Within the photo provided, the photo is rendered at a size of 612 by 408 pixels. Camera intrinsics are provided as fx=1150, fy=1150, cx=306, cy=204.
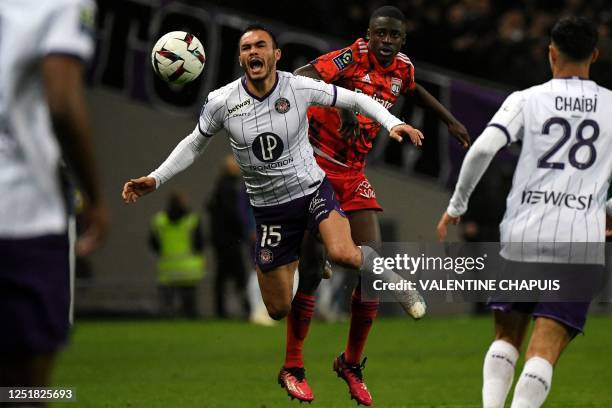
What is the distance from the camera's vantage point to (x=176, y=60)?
326 inches

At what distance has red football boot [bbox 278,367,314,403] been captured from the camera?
26.8 ft

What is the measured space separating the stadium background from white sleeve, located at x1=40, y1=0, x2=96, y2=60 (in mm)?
5342

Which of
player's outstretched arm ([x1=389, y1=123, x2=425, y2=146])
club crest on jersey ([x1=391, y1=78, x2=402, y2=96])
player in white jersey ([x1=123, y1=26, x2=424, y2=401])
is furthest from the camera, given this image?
club crest on jersey ([x1=391, y1=78, x2=402, y2=96])

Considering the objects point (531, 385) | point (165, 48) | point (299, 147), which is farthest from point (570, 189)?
point (165, 48)

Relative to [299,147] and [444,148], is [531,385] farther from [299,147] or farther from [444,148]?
[444,148]

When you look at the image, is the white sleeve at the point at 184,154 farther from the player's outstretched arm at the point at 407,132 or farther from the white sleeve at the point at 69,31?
the white sleeve at the point at 69,31

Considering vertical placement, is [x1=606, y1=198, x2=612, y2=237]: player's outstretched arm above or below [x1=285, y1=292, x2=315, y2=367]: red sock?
above

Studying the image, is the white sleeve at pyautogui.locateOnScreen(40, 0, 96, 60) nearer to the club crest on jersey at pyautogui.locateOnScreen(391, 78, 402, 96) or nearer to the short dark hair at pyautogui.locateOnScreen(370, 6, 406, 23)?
the short dark hair at pyautogui.locateOnScreen(370, 6, 406, 23)

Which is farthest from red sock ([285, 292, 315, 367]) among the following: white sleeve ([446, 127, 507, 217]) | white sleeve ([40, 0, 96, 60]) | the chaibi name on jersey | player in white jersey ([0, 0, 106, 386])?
white sleeve ([40, 0, 96, 60])

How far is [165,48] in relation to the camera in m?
8.32

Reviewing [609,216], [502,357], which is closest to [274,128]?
[609,216]

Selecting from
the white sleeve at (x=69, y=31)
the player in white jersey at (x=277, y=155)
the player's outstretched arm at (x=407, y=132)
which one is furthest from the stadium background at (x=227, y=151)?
the white sleeve at (x=69, y=31)

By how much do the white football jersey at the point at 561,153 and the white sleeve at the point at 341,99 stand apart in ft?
5.99

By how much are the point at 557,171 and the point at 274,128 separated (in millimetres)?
2684
